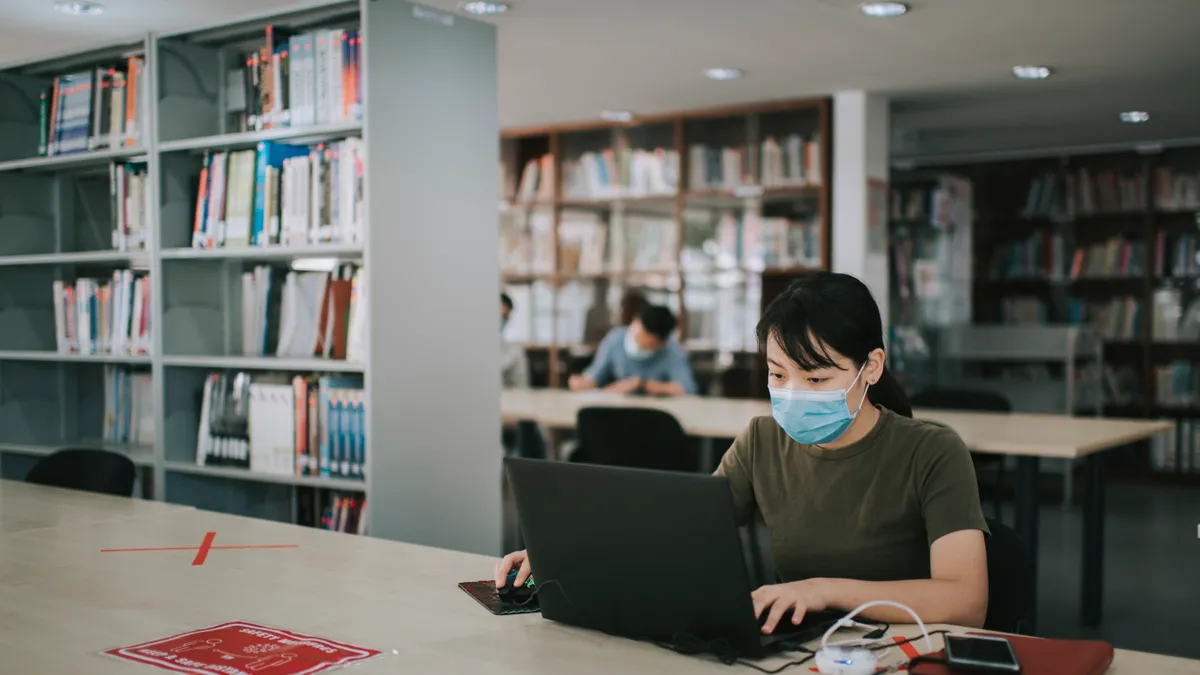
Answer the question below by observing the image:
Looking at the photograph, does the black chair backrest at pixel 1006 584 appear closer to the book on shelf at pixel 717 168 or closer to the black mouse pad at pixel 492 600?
the black mouse pad at pixel 492 600

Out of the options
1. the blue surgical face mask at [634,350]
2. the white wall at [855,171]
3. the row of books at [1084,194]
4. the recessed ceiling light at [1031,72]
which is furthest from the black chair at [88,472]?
the row of books at [1084,194]

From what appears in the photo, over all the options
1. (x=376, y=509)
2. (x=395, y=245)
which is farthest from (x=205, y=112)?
(x=376, y=509)

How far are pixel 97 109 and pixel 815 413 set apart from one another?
3600 mm

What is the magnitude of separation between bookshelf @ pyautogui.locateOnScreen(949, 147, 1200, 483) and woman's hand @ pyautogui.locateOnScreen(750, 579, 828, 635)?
7.46 meters

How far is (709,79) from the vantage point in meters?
5.91

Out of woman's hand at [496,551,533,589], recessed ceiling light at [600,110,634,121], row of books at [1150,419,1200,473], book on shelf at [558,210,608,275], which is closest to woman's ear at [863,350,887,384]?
woman's hand at [496,551,533,589]

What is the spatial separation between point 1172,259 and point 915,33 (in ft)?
14.8

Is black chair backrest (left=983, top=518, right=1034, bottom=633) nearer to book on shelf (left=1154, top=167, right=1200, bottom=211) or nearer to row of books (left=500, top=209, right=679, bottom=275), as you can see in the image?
row of books (left=500, top=209, right=679, bottom=275)

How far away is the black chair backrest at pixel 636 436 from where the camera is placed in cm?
450

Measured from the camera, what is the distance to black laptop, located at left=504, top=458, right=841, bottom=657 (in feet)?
4.99

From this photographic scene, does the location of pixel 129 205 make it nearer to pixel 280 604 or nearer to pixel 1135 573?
pixel 280 604

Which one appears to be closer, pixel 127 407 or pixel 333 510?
pixel 333 510

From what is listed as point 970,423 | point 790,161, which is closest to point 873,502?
point 970,423

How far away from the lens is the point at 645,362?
600cm
